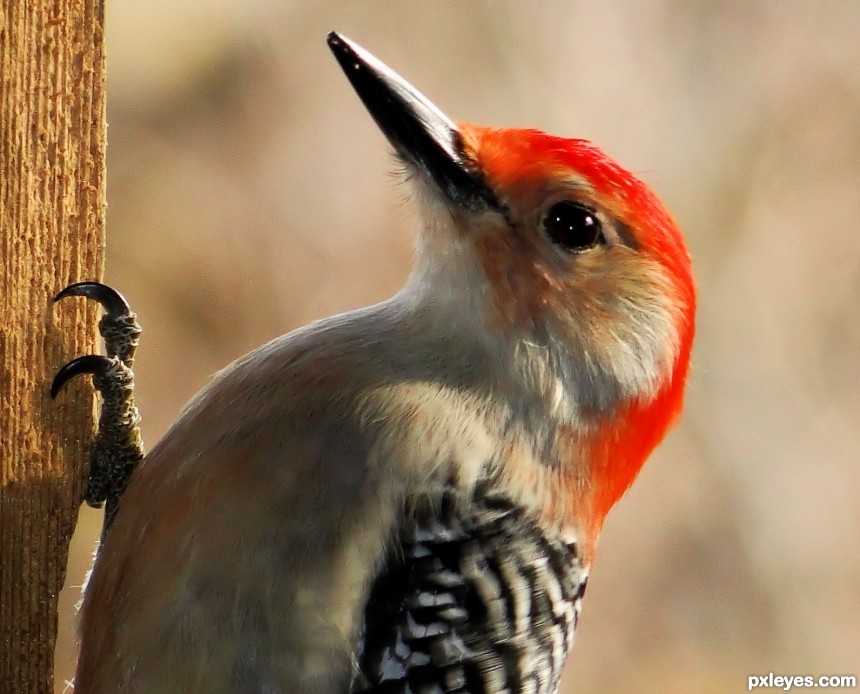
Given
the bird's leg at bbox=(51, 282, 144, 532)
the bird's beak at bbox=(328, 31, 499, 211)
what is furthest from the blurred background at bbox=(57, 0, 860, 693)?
the bird's beak at bbox=(328, 31, 499, 211)

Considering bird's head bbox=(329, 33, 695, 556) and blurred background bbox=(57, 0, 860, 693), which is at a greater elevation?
blurred background bbox=(57, 0, 860, 693)

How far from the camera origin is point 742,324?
519 centimetres

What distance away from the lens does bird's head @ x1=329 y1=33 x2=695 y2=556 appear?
223 centimetres

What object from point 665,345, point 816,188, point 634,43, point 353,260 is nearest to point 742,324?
point 816,188

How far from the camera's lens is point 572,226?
226 cm

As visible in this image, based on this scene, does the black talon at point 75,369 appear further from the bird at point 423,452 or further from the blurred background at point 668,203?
the blurred background at point 668,203

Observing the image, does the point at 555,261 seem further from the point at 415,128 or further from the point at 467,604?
the point at 467,604

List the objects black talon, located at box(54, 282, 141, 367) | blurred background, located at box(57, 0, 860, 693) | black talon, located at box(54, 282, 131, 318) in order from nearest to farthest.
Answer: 1. black talon, located at box(54, 282, 131, 318)
2. black talon, located at box(54, 282, 141, 367)
3. blurred background, located at box(57, 0, 860, 693)

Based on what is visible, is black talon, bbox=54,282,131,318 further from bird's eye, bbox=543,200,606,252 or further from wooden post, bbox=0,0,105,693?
bird's eye, bbox=543,200,606,252

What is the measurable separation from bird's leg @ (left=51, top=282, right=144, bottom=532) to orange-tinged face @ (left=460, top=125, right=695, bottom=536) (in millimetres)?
705

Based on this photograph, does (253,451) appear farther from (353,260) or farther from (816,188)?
(816,188)

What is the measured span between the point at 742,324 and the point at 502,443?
3.28 metres

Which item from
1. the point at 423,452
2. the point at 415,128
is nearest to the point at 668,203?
the point at 415,128

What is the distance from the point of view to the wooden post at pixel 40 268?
6.66ft
